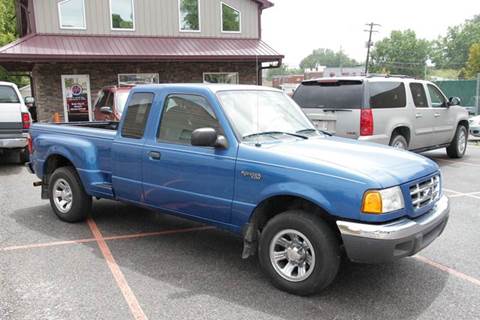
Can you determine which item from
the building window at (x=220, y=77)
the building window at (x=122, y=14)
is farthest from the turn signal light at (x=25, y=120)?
the building window at (x=220, y=77)

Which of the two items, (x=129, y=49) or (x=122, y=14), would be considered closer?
(x=129, y=49)

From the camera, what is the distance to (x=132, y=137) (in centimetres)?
512

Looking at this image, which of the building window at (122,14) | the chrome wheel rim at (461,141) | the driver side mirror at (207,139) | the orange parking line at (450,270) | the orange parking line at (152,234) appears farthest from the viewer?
the building window at (122,14)

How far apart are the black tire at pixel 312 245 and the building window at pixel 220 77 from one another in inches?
633

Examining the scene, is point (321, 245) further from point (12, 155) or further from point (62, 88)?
point (62, 88)

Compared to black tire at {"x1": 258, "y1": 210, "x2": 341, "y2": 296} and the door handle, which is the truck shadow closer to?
black tire at {"x1": 258, "y1": 210, "x2": 341, "y2": 296}

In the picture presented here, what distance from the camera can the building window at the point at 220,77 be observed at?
64.0 ft

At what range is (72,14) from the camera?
17297 mm

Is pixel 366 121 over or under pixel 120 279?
over

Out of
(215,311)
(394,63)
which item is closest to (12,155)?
(215,311)

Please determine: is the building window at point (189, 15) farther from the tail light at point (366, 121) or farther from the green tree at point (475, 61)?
the green tree at point (475, 61)

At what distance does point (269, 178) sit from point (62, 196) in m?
3.39

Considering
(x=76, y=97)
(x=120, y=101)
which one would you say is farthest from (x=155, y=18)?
(x=120, y=101)

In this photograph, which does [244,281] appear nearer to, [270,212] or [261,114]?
[270,212]
